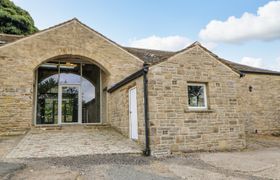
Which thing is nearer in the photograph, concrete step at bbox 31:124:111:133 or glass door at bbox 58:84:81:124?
concrete step at bbox 31:124:111:133

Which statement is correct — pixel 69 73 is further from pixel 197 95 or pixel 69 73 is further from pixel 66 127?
pixel 197 95

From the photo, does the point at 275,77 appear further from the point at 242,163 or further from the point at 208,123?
the point at 242,163

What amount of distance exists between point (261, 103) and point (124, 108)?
10.1 metres

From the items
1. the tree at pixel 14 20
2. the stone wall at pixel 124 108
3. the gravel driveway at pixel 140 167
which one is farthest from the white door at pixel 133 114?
the tree at pixel 14 20

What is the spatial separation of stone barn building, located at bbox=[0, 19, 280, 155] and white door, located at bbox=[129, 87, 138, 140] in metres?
→ 0.04

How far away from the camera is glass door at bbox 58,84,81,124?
13.1m

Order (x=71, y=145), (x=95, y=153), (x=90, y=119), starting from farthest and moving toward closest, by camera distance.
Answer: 1. (x=90, y=119)
2. (x=71, y=145)
3. (x=95, y=153)

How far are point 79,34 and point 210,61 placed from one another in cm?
743

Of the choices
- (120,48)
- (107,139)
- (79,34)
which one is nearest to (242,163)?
(107,139)

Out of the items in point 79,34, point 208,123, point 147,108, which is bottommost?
point 208,123

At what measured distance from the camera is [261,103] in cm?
1516

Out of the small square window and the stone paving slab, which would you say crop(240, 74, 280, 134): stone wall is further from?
the stone paving slab

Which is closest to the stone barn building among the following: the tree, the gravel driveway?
the gravel driveway

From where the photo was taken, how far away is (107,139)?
9523 mm
